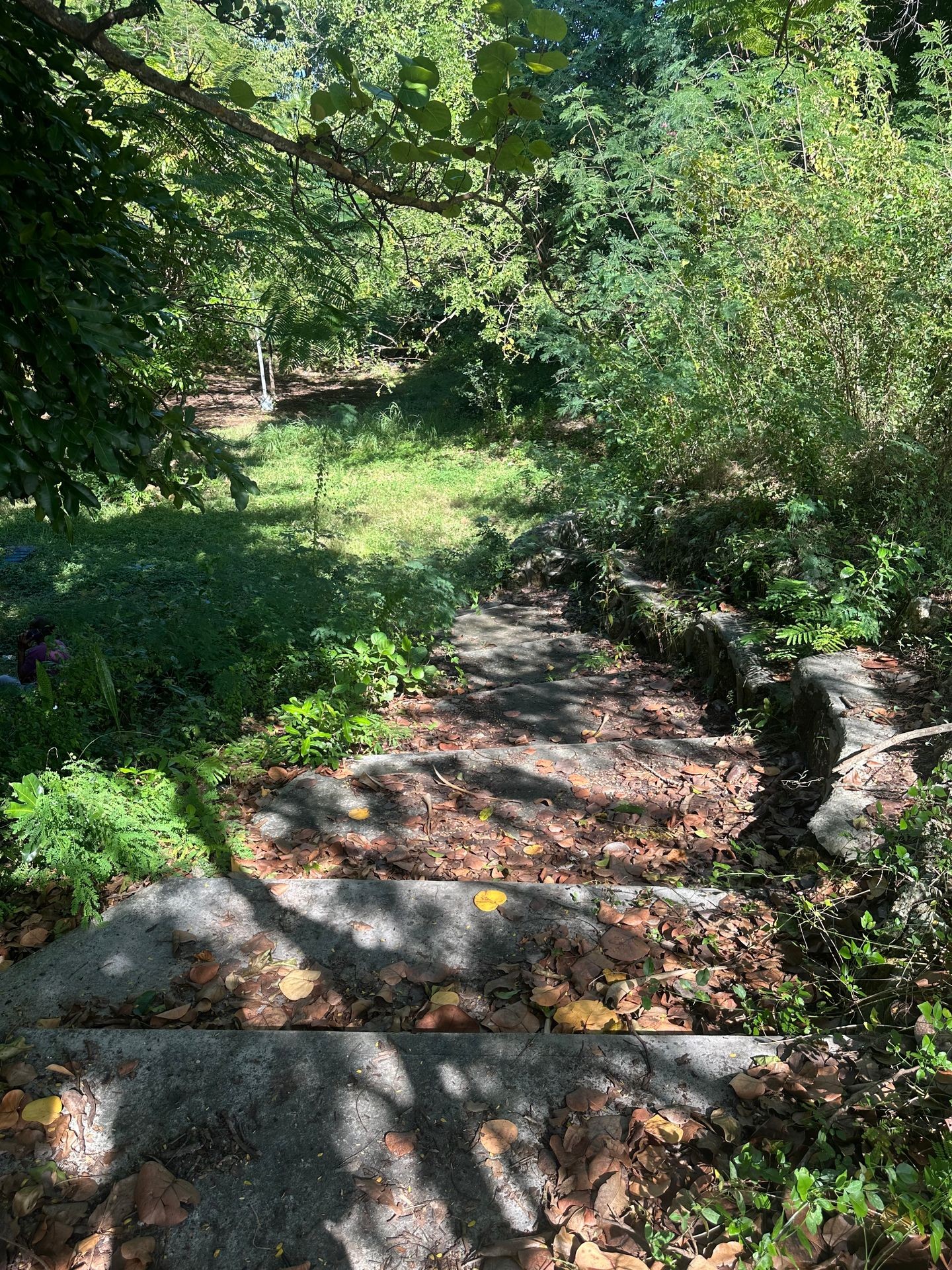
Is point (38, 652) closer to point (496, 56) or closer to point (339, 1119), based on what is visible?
point (339, 1119)

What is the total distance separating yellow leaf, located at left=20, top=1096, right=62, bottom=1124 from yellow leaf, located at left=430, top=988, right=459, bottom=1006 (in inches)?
33.9

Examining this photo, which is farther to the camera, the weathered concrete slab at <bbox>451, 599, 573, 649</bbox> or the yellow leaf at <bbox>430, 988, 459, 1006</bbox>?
the weathered concrete slab at <bbox>451, 599, 573, 649</bbox>

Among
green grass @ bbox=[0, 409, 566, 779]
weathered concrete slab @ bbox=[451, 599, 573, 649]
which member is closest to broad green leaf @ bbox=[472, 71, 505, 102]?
green grass @ bbox=[0, 409, 566, 779]

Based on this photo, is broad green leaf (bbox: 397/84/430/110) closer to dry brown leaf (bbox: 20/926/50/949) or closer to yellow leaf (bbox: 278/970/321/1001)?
yellow leaf (bbox: 278/970/321/1001)

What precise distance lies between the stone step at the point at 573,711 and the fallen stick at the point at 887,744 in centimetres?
160

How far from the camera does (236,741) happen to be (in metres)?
4.20

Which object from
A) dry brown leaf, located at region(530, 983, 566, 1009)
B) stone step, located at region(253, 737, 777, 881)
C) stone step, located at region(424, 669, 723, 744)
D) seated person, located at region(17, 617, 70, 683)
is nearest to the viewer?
dry brown leaf, located at region(530, 983, 566, 1009)

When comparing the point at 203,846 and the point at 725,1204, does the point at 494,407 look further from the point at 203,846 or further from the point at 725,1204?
the point at 725,1204

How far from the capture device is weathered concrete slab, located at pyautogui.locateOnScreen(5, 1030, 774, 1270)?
1587 millimetres

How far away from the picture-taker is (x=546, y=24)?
1487 mm

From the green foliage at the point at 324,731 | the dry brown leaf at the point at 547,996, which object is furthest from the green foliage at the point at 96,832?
the dry brown leaf at the point at 547,996

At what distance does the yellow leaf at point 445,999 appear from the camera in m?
2.17

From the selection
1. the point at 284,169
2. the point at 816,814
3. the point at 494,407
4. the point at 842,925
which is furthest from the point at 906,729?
the point at 494,407

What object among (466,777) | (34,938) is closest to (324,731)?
(466,777)
